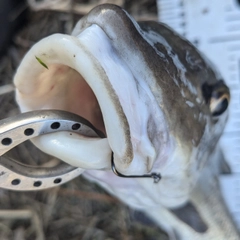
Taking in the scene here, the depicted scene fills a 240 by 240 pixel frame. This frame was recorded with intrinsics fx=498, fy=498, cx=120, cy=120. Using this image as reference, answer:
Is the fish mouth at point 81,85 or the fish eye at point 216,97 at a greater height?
the fish mouth at point 81,85

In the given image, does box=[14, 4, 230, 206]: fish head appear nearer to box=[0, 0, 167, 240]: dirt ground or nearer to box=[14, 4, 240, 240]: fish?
box=[14, 4, 240, 240]: fish

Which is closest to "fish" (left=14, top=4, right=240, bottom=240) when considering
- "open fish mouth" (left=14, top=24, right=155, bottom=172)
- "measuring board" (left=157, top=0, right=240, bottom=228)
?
"open fish mouth" (left=14, top=24, right=155, bottom=172)

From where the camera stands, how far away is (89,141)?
747 mm

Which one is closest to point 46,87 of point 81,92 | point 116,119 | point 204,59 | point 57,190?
point 81,92

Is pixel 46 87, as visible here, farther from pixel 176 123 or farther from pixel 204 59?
pixel 204 59

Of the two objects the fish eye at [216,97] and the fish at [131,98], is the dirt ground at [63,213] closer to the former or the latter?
the fish at [131,98]

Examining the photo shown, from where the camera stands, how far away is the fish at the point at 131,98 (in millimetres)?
667

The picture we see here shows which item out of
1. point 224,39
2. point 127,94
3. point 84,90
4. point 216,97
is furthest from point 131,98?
point 224,39

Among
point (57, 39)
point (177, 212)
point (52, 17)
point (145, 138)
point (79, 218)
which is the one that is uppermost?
point (57, 39)

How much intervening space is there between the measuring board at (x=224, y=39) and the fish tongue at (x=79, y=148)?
63 centimetres

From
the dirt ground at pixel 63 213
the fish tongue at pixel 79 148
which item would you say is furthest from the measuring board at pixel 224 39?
the fish tongue at pixel 79 148

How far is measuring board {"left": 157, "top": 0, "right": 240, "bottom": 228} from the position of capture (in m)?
1.31

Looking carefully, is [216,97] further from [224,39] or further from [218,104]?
[224,39]

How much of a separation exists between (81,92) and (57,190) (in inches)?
26.1
